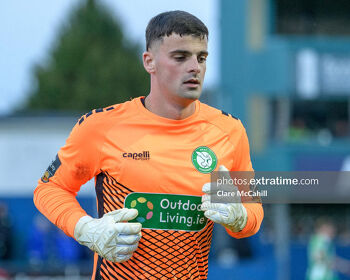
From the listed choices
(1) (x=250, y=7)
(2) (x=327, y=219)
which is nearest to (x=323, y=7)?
(1) (x=250, y=7)

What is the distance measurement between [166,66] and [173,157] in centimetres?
51

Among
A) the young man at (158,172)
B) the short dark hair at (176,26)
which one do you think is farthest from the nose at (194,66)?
the short dark hair at (176,26)

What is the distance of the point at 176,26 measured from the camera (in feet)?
12.9

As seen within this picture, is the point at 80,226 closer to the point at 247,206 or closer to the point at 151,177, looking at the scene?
the point at 151,177

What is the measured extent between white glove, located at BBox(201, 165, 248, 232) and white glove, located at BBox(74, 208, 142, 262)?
37 centimetres

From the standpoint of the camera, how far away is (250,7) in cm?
2117

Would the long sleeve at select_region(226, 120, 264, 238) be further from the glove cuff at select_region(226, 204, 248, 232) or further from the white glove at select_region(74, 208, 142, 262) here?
the white glove at select_region(74, 208, 142, 262)

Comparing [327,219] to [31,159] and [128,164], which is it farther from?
[128,164]

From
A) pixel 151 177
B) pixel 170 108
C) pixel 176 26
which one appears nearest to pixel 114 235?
pixel 151 177

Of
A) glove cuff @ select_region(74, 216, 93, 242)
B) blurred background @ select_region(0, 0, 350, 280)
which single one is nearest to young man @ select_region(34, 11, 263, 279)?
glove cuff @ select_region(74, 216, 93, 242)

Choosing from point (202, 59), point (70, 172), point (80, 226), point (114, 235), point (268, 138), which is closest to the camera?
point (114, 235)

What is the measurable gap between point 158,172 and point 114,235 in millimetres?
475

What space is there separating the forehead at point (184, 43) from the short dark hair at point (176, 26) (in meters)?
0.02

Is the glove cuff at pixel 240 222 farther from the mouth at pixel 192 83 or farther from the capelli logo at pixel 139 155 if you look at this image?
the mouth at pixel 192 83
